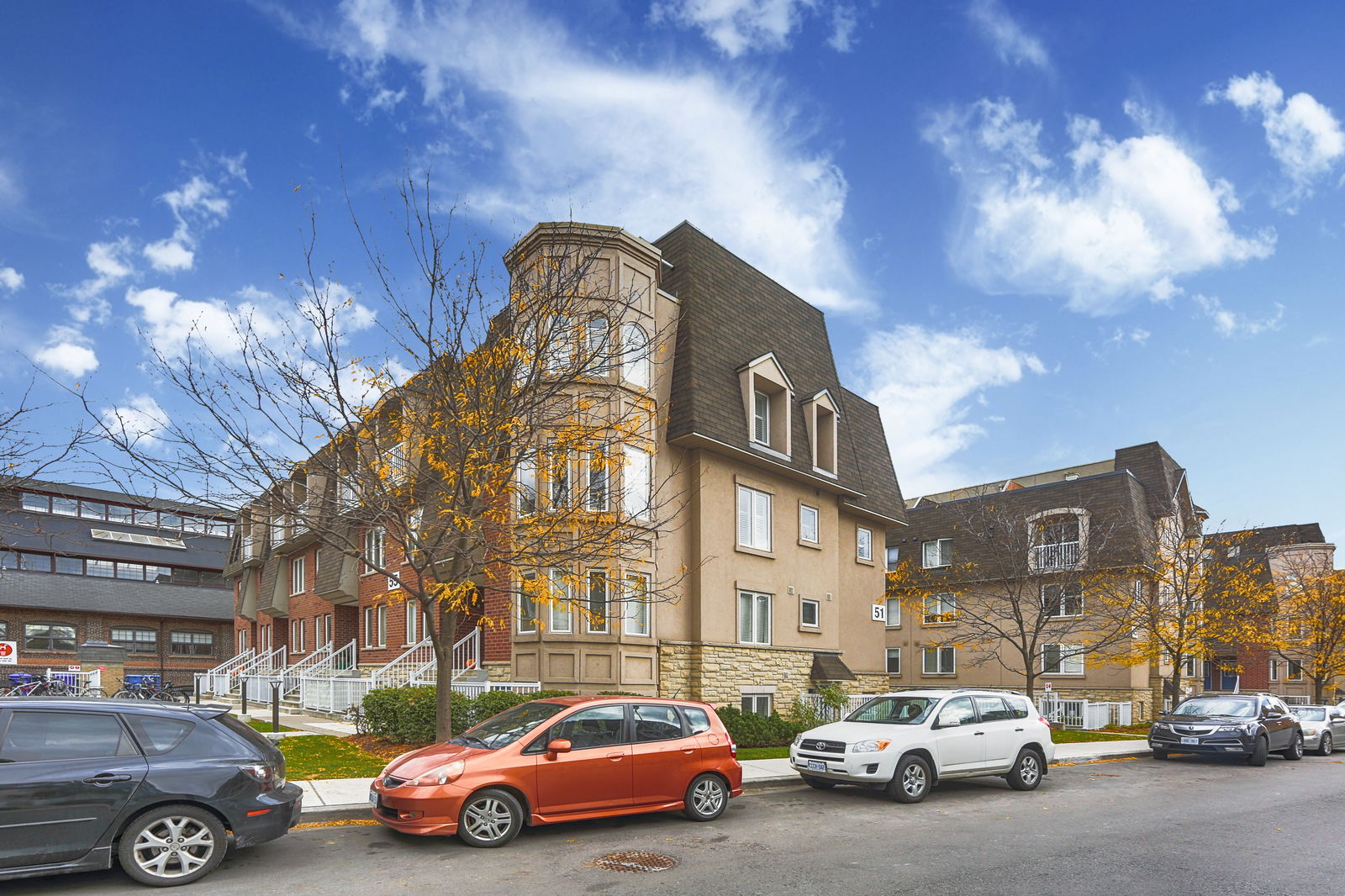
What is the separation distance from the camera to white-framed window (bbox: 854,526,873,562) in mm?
29734

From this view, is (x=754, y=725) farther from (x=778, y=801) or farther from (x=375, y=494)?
(x=375, y=494)

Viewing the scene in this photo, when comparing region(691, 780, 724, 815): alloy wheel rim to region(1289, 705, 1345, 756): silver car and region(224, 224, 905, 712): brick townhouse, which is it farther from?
region(1289, 705, 1345, 756): silver car

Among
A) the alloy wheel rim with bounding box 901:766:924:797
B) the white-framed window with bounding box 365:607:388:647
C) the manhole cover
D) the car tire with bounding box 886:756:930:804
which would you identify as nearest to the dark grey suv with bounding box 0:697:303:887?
the manhole cover

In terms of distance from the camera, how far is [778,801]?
43.4 feet

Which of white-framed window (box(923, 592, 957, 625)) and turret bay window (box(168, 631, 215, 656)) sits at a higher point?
white-framed window (box(923, 592, 957, 625))

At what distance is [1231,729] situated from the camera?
20.5 metres

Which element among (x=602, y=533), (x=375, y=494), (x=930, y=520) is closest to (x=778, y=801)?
(x=602, y=533)

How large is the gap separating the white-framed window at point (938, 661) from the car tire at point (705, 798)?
93.0 feet

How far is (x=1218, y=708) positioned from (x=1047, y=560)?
321 inches

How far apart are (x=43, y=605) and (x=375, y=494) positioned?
4335 centimetres

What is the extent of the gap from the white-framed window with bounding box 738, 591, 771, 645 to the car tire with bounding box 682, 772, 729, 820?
1142cm

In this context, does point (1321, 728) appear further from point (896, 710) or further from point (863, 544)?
point (896, 710)

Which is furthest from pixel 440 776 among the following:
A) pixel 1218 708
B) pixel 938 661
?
pixel 938 661

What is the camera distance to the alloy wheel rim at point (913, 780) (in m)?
13.5
